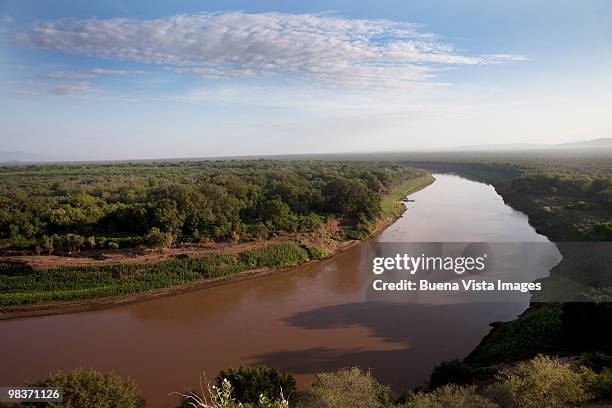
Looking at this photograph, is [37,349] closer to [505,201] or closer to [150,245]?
[150,245]

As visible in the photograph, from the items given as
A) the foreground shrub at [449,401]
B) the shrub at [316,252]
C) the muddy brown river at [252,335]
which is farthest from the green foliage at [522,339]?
the shrub at [316,252]

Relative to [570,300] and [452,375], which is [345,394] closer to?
[452,375]

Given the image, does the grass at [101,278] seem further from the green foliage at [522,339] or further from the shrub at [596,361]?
the shrub at [596,361]

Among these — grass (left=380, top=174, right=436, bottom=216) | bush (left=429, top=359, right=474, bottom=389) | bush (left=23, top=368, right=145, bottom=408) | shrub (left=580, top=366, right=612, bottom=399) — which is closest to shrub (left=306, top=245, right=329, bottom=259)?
grass (left=380, top=174, right=436, bottom=216)

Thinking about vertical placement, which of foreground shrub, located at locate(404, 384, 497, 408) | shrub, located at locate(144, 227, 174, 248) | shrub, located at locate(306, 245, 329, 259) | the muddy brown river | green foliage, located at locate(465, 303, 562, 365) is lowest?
the muddy brown river

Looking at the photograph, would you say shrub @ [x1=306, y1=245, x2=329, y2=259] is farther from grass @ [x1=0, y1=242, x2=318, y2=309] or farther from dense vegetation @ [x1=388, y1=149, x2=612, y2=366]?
dense vegetation @ [x1=388, y1=149, x2=612, y2=366]

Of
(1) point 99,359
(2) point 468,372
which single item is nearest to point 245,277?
(1) point 99,359
